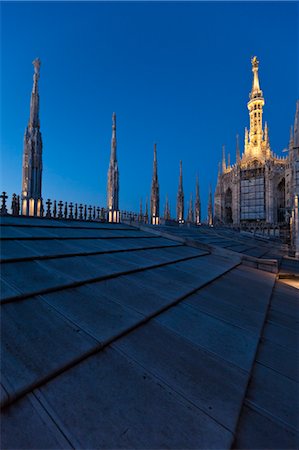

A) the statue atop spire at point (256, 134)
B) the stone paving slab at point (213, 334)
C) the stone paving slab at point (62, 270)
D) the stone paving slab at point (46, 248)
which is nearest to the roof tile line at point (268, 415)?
the stone paving slab at point (213, 334)

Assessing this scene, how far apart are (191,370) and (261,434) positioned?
55cm

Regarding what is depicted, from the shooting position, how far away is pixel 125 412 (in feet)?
4.28

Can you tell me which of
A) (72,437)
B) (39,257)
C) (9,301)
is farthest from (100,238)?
(72,437)

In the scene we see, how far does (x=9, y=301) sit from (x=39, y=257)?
1264mm

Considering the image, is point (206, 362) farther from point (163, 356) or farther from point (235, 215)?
point (235, 215)

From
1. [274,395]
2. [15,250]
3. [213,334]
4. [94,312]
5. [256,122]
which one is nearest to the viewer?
[274,395]

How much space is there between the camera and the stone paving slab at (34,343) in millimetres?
1359

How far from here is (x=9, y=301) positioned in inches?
80.8

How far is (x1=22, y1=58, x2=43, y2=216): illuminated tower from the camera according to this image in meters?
10.1

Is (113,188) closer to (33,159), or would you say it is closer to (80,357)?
(33,159)

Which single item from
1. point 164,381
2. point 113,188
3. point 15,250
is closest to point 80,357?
point 164,381

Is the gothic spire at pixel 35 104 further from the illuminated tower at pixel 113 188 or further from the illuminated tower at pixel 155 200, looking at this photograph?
the illuminated tower at pixel 155 200

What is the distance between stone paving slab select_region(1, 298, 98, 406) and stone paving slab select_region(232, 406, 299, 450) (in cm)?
114

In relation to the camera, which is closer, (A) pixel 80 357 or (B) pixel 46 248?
(A) pixel 80 357
